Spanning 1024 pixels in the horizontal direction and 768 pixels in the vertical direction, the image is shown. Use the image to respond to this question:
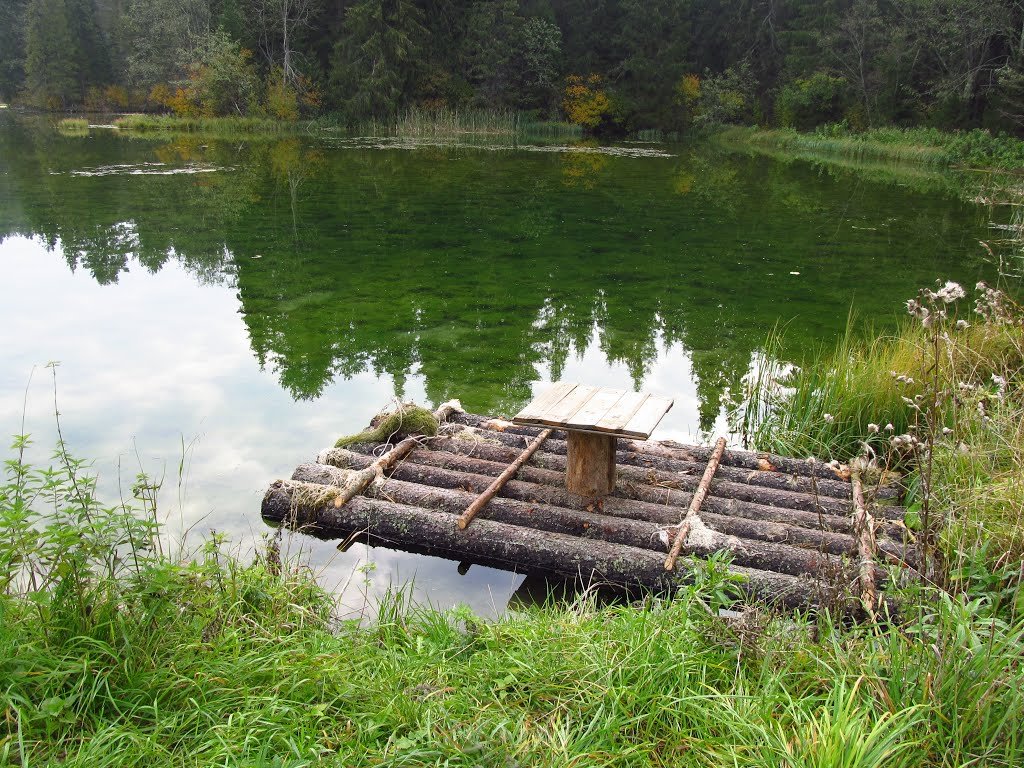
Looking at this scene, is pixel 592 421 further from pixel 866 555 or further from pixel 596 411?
pixel 866 555

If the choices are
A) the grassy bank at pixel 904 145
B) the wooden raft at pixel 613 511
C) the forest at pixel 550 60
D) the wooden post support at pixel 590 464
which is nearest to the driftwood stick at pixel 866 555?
the wooden raft at pixel 613 511

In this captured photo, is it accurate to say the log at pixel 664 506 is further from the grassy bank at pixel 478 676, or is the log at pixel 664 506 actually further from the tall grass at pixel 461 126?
the tall grass at pixel 461 126

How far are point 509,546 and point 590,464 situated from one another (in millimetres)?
638

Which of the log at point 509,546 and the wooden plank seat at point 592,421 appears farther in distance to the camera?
the wooden plank seat at point 592,421

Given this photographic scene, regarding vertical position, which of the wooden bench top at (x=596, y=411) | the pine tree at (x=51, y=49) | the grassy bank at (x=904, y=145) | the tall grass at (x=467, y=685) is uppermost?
the pine tree at (x=51, y=49)

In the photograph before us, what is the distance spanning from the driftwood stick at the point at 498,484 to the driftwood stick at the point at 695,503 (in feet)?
3.17

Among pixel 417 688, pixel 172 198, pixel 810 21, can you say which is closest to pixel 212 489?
pixel 417 688

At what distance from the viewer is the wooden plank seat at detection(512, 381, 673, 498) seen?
3797 mm

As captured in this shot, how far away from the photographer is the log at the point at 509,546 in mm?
3352

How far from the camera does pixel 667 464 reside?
4535mm

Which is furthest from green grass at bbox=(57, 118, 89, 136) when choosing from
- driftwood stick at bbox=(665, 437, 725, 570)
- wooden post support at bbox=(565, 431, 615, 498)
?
driftwood stick at bbox=(665, 437, 725, 570)

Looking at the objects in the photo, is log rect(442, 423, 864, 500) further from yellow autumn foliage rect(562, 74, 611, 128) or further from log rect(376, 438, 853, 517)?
yellow autumn foliage rect(562, 74, 611, 128)

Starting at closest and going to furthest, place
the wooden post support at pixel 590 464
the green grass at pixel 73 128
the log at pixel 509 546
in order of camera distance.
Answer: the log at pixel 509 546 < the wooden post support at pixel 590 464 < the green grass at pixel 73 128

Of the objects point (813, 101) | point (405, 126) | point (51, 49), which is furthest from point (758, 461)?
point (51, 49)
